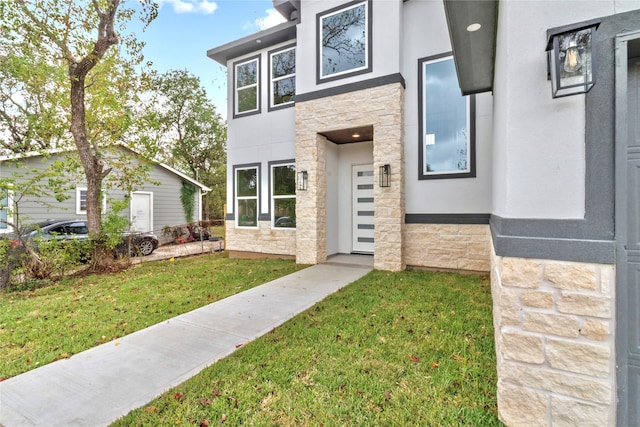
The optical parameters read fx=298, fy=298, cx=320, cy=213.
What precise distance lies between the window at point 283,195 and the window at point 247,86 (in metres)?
2.05

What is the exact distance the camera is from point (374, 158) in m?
6.56

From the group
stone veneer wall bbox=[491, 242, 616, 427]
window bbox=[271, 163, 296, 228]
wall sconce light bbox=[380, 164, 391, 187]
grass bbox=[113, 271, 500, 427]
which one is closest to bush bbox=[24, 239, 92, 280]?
window bbox=[271, 163, 296, 228]

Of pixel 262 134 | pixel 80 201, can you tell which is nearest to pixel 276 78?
pixel 262 134

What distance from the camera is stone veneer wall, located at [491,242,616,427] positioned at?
5.59 ft

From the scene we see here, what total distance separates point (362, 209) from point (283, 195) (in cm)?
221

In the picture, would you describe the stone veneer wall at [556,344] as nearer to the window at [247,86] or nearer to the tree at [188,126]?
the window at [247,86]

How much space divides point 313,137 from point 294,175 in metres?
1.30

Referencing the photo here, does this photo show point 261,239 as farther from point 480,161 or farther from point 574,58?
point 574,58

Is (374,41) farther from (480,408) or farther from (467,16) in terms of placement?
(480,408)

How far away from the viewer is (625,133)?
64.7 inches

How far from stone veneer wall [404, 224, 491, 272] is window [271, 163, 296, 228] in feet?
10.4

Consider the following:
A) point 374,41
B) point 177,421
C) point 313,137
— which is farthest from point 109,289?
point 374,41

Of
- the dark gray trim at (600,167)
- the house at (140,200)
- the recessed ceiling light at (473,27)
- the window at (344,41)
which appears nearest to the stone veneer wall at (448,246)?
the window at (344,41)

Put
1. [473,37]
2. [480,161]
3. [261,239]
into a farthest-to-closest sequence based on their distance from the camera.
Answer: [261,239] < [480,161] < [473,37]
